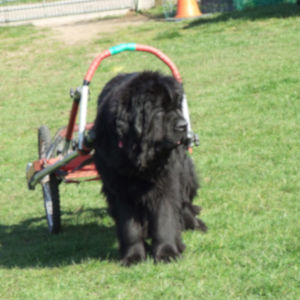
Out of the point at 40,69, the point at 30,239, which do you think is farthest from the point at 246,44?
the point at 30,239

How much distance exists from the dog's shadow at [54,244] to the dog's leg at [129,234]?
28 cm

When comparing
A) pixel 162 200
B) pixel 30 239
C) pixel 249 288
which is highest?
pixel 162 200

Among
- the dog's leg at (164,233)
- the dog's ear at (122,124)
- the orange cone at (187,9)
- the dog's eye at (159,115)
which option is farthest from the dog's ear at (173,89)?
the orange cone at (187,9)

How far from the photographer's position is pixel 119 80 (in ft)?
15.6

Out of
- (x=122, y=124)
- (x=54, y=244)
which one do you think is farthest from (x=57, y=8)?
(x=122, y=124)

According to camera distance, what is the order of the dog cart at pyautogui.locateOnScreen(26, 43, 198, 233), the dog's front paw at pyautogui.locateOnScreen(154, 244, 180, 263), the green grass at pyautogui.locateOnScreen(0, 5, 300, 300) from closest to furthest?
the green grass at pyautogui.locateOnScreen(0, 5, 300, 300) → the dog's front paw at pyautogui.locateOnScreen(154, 244, 180, 263) → the dog cart at pyautogui.locateOnScreen(26, 43, 198, 233)

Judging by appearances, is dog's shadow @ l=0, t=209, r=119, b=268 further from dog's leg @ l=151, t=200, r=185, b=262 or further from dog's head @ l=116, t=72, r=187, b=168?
dog's head @ l=116, t=72, r=187, b=168

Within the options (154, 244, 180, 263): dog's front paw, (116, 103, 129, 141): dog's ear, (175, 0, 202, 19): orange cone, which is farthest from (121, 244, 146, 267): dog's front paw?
(175, 0, 202, 19): orange cone

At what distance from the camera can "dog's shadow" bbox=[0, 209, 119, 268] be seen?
5152 millimetres

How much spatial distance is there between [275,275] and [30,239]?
262 cm

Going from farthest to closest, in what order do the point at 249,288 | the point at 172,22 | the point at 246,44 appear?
the point at 172,22 → the point at 246,44 → the point at 249,288

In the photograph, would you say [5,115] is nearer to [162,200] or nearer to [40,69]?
[40,69]

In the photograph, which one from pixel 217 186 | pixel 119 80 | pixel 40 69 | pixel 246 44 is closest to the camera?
pixel 119 80

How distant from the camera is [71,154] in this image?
4.91 m
